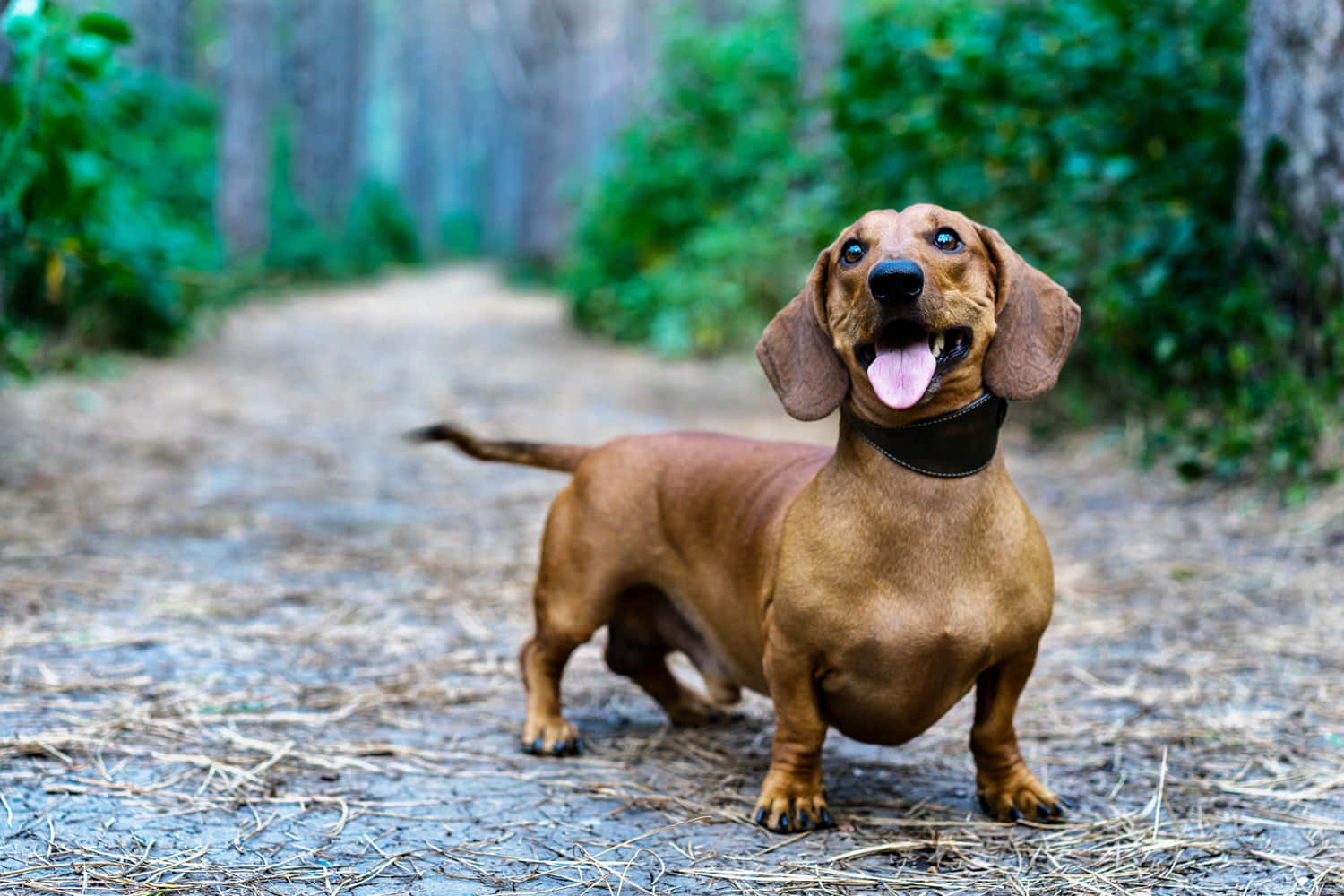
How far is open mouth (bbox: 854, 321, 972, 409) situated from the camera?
2.29 metres

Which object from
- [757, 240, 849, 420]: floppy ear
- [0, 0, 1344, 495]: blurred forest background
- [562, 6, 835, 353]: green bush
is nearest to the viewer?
[757, 240, 849, 420]: floppy ear

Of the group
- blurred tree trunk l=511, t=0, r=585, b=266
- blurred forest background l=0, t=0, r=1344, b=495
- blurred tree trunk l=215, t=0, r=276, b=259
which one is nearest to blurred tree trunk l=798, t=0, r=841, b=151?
blurred forest background l=0, t=0, r=1344, b=495

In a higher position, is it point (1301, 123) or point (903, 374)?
point (1301, 123)

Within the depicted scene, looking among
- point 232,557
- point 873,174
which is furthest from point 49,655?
point 873,174

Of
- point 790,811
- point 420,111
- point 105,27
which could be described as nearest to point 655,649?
point 790,811

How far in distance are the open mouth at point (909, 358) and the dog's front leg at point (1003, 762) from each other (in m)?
0.62

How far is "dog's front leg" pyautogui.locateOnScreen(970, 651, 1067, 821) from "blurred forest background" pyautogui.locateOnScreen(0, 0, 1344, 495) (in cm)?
283

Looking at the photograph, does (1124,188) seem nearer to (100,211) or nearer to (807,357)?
(807,357)

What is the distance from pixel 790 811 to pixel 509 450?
120 cm

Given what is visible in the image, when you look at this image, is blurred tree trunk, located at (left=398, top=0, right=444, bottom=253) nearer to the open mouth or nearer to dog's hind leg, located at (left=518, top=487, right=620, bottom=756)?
dog's hind leg, located at (left=518, top=487, right=620, bottom=756)

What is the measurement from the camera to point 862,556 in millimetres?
2385

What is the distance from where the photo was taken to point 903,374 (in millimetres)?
2297

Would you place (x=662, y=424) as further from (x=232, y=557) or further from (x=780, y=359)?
(x=780, y=359)

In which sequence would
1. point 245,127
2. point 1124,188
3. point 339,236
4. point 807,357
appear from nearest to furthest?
point 807,357, point 1124,188, point 245,127, point 339,236
